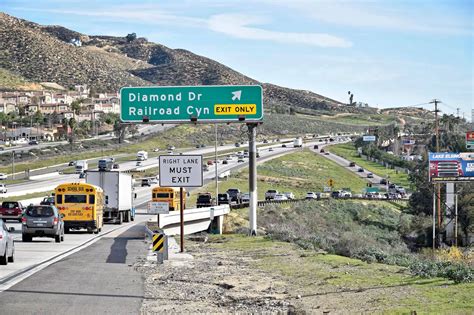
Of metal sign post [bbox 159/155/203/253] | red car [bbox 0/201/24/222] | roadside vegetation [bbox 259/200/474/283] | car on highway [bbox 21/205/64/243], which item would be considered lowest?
roadside vegetation [bbox 259/200/474/283]

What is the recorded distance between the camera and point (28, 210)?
34594mm

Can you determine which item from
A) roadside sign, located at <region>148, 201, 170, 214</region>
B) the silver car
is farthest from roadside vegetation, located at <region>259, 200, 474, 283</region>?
the silver car

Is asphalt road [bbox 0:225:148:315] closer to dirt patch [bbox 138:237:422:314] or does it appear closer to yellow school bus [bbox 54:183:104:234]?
dirt patch [bbox 138:237:422:314]

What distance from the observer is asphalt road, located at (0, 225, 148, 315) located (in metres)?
15.4

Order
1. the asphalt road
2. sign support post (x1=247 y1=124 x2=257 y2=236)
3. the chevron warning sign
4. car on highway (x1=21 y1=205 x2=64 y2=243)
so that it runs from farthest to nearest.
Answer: sign support post (x1=247 y1=124 x2=257 y2=236) → car on highway (x1=21 y1=205 x2=64 y2=243) → the chevron warning sign → the asphalt road

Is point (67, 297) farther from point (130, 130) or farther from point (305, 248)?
point (130, 130)

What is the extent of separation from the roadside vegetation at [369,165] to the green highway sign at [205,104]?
304 feet

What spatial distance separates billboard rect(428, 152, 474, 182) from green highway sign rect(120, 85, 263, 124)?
30.1 meters

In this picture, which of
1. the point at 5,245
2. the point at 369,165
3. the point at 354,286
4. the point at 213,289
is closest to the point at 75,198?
the point at 5,245

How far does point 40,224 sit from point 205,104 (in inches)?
358

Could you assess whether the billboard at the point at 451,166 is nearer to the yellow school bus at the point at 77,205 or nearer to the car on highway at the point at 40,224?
the yellow school bus at the point at 77,205

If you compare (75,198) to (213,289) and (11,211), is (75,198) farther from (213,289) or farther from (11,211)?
(213,289)

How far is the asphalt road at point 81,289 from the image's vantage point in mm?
15406

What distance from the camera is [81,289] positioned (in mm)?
18250
